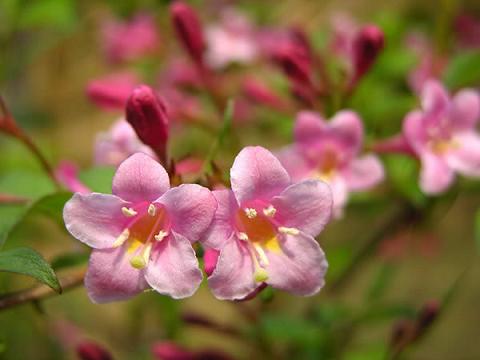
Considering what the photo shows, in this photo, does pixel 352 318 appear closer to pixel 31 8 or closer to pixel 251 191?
pixel 251 191

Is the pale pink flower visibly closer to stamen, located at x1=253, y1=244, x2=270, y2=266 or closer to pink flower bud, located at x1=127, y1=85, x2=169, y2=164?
pink flower bud, located at x1=127, y1=85, x2=169, y2=164

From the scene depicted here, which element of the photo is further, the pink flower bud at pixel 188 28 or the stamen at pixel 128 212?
the pink flower bud at pixel 188 28

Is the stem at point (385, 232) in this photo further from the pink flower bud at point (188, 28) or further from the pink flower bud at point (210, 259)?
the pink flower bud at point (210, 259)

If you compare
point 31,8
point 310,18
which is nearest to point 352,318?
point 31,8

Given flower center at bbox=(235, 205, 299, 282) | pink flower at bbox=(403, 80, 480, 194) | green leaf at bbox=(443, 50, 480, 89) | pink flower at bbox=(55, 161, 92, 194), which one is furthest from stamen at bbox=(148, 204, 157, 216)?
green leaf at bbox=(443, 50, 480, 89)

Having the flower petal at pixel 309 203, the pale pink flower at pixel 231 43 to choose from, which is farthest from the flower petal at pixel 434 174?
the pale pink flower at pixel 231 43

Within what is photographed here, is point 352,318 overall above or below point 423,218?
below

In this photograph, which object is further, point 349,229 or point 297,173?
point 349,229
